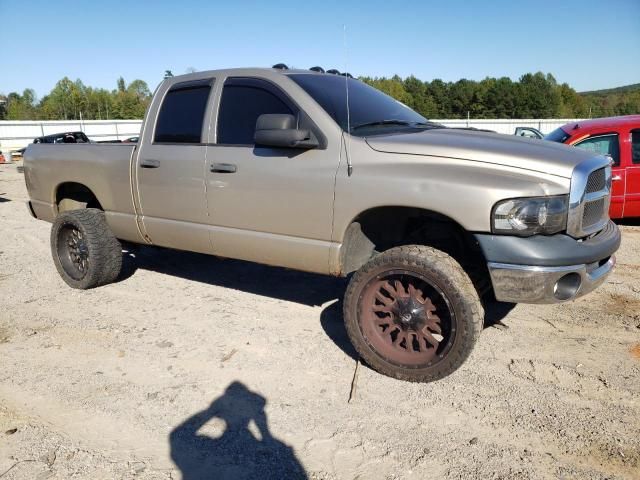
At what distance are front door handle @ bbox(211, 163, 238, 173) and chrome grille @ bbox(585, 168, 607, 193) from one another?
8.05ft

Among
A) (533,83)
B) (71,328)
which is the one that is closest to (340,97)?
(71,328)

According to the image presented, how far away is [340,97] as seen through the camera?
3.96m

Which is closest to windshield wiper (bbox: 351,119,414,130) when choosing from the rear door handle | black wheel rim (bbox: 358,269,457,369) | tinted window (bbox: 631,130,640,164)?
black wheel rim (bbox: 358,269,457,369)

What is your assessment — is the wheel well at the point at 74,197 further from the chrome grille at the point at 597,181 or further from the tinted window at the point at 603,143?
the tinted window at the point at 603,143

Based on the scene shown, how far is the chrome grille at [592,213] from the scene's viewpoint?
10.4 ft

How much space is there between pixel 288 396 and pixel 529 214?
1815 millimetres

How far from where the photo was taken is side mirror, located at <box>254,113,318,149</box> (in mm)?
3459

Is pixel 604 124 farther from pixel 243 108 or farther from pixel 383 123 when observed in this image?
pixel 243 108

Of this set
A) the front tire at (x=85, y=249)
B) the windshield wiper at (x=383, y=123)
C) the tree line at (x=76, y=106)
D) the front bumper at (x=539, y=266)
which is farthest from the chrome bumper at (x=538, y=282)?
the tree line at (x=76, y=106)

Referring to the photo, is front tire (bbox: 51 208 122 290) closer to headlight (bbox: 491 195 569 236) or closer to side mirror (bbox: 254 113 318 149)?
side mirror (bbox: 254 113 318 149)

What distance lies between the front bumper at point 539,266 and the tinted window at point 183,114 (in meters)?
2.57

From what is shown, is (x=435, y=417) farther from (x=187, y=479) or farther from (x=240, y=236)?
(x=240, y=236)

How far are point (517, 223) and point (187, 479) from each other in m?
2.21

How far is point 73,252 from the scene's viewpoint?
5.48 metres
